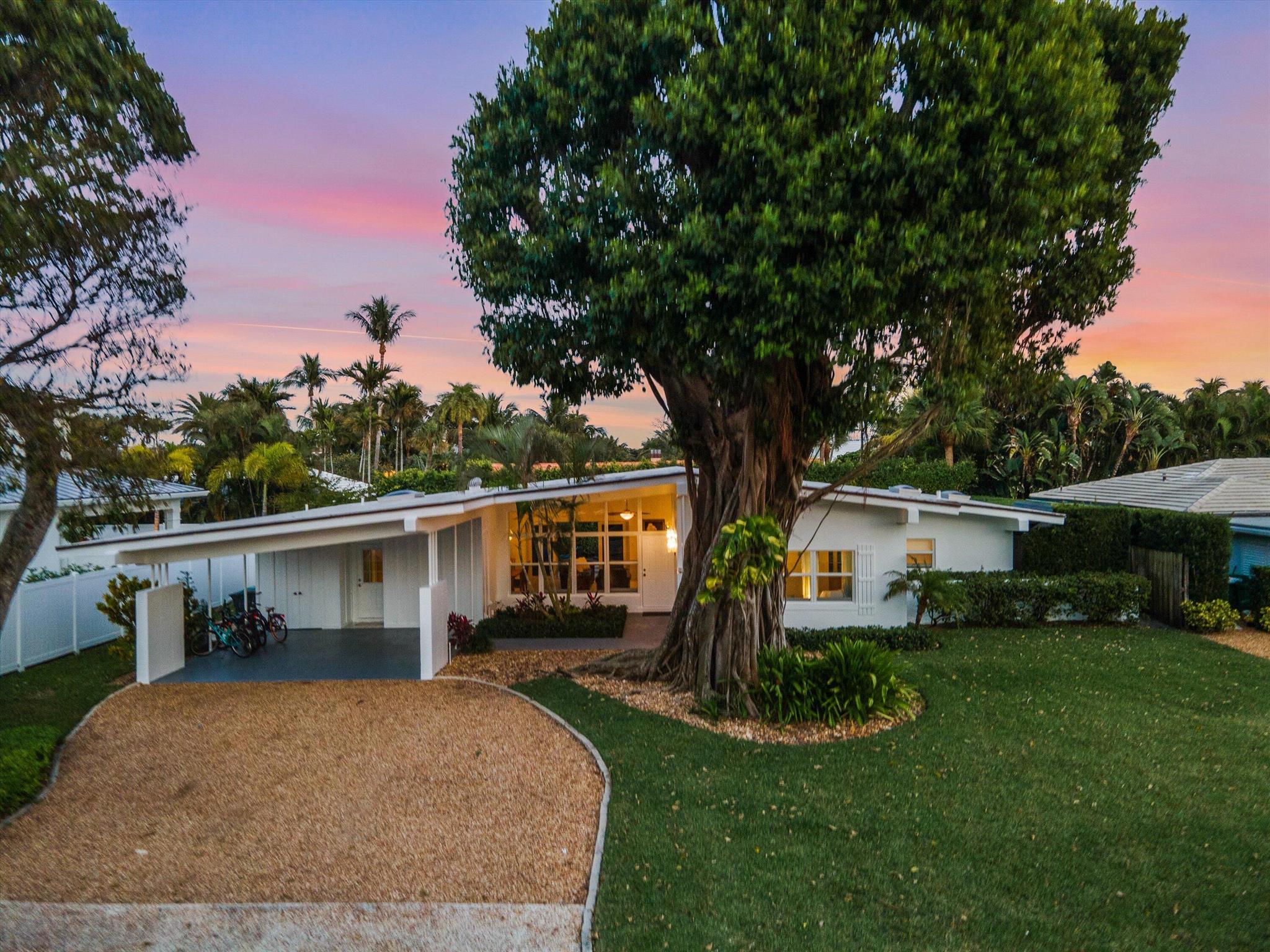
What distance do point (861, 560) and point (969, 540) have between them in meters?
2.42

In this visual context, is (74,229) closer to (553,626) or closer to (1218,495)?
(553,626)

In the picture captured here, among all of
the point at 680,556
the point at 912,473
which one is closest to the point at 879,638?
the point at 680,556

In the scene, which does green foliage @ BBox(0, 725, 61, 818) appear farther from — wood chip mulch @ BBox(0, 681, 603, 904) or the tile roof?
the tile roof

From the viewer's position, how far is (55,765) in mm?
7246

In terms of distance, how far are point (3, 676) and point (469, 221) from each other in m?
10.1

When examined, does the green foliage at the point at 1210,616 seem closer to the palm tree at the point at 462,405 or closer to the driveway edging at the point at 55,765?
the driveway edging at the point at 55,765

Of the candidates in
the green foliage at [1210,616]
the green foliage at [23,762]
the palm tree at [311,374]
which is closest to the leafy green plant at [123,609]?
the green foliage at [23,762]

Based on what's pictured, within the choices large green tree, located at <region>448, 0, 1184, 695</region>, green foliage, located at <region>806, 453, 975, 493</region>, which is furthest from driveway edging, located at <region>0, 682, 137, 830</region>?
green foliage, located at <region>806, 453, 975, 493</region>

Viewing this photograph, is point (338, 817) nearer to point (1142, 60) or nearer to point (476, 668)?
point (476, 668)

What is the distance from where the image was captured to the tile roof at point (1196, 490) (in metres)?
14.8

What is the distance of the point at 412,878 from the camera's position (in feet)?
16.2

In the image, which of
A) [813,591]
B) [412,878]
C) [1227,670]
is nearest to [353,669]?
[412,878]

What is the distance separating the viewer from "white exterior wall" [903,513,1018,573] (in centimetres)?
1371

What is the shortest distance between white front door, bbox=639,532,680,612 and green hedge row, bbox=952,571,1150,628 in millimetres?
5802
